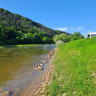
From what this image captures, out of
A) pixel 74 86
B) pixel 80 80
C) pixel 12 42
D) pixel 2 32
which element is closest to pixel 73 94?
pixel 74 86

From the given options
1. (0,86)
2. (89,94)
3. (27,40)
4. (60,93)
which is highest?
(27,40)

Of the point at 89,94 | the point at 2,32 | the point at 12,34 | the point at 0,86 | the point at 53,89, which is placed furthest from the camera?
the point at 12,34

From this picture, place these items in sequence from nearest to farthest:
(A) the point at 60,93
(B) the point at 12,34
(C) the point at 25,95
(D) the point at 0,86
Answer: (A) the point at 60,93 < (C) the point at 25,95 < (D) the point at 0,86 < (B) the point at 12,34

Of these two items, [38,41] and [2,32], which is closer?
[2,32]

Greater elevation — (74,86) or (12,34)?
(12,34)

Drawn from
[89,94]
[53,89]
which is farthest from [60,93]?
[89,94]

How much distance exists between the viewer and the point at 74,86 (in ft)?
14.0

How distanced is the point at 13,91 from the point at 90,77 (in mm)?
4419

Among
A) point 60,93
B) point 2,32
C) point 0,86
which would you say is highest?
point 2,32

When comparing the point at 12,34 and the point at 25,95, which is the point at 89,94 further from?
the point at 12,34

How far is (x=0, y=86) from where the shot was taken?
6.04m

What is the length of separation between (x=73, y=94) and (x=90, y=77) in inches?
66.7

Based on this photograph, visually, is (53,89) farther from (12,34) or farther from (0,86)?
(12,34)

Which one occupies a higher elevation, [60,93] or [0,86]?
[60,93]
